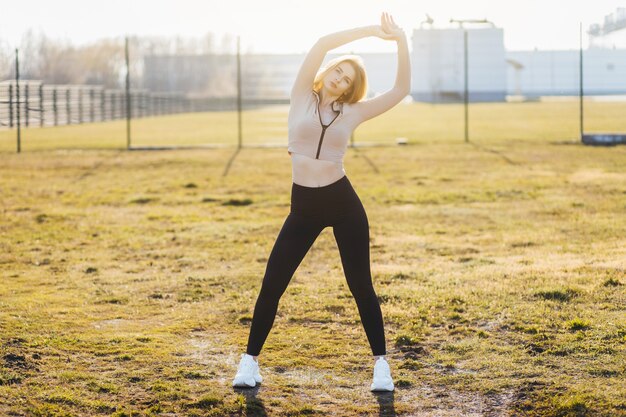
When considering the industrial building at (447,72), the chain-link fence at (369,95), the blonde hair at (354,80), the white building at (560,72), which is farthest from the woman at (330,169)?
the industrial building at (447,72)

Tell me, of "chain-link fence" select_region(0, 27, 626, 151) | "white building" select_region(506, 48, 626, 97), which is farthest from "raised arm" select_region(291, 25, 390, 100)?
"white building" select_region(506, 48, 626, 97)

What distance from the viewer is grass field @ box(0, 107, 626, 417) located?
486 cm

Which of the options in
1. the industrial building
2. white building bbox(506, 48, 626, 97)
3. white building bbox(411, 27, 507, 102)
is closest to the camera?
white building bbox(506, 48, 626, 97)

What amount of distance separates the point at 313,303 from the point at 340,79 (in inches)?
104

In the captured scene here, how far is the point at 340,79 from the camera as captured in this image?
4.73 m

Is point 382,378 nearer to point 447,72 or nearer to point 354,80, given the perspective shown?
point 354,80

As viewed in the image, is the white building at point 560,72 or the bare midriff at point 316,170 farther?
the white building at point 560,72

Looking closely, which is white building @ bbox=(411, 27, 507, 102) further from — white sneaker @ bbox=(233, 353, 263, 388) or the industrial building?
white sneaker @ bbox=(233, 353, 263, 388)

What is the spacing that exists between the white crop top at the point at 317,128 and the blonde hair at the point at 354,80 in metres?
0.03

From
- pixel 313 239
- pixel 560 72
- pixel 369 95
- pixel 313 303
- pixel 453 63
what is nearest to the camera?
pixel 313 239

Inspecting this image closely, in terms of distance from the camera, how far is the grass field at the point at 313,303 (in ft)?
15.9

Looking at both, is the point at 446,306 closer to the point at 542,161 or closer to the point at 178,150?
the point at 542,161

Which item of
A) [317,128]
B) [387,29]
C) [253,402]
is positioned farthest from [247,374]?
[387,29]

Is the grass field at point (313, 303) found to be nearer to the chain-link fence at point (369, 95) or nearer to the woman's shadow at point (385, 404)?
the woman's shadow at point (385, 404)
